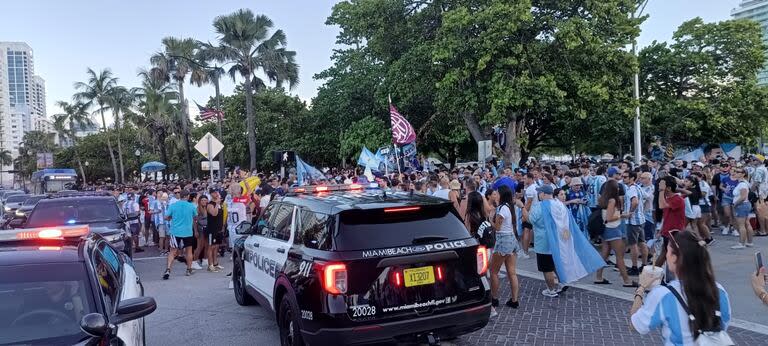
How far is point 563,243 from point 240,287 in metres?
4.58

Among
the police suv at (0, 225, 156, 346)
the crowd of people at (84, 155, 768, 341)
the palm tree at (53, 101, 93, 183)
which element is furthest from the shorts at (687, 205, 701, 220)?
the palm tree at (53, 101, 93, 183)

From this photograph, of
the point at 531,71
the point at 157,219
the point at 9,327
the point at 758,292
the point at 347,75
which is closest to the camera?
the point at 758,292

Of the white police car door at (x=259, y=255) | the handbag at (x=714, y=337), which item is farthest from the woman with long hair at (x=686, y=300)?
the white police car door at (x=259, y=255)

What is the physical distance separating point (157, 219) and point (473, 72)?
12.7 meters

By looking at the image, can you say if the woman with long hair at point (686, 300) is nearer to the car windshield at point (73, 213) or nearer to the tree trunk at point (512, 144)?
the car windshield at point (73, 213)

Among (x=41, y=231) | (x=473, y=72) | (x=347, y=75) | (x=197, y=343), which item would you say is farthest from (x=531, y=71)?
(x=41, y=231)

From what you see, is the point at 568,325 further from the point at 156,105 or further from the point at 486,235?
the point at 156,105

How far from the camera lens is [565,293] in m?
8.15

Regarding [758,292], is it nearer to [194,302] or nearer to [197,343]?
[197,343]

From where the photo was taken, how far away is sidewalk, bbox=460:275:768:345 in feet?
19.7

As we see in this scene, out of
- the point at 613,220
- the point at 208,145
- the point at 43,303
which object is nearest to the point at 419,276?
the point at 43,303

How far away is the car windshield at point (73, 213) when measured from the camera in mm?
10891

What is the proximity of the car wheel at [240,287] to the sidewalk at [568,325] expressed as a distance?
326cm

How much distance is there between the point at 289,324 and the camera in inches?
217
